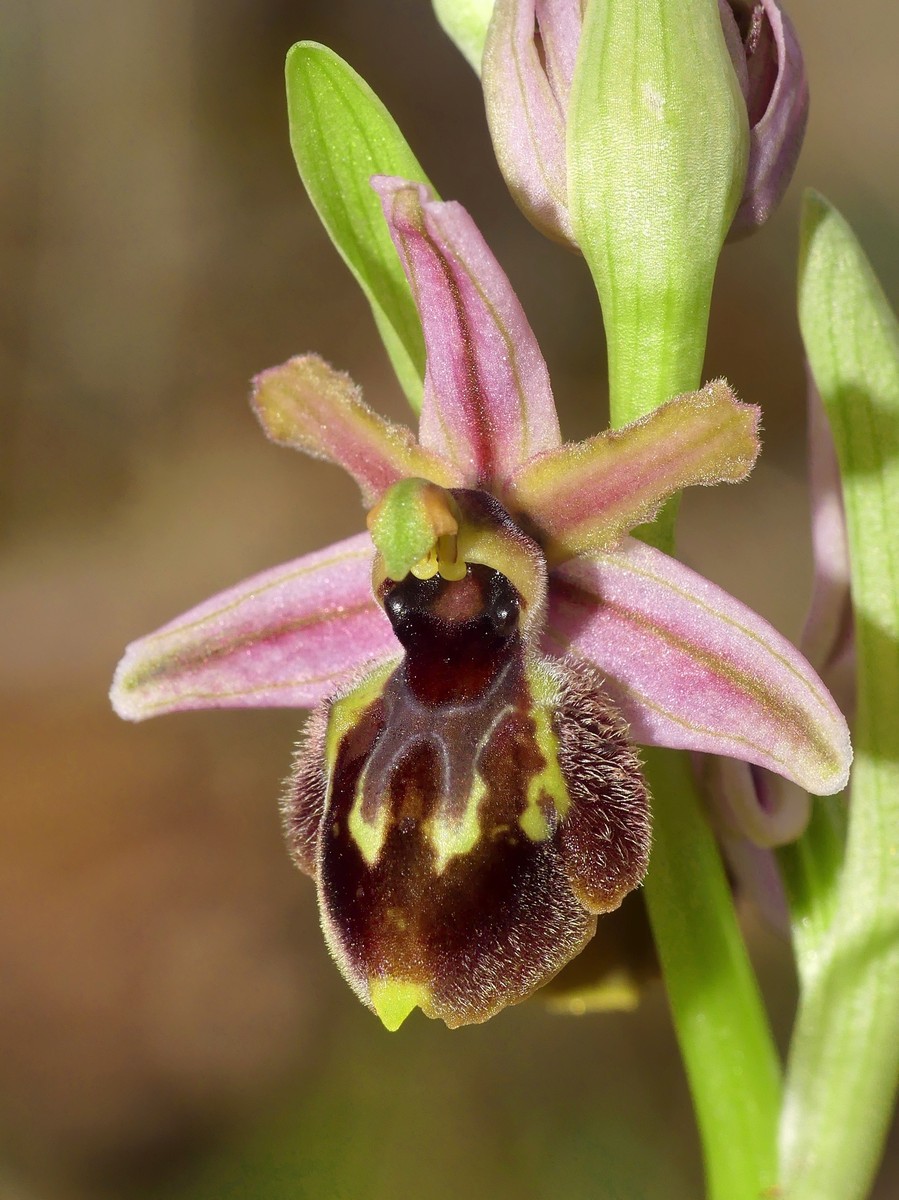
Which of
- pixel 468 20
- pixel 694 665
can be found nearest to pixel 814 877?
pixel 694 665

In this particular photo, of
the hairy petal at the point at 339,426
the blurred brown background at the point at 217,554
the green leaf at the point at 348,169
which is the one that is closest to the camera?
the hairy petal at the point at 339,426

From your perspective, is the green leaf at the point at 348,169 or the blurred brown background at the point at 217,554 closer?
the green leaf at the point at 348,169

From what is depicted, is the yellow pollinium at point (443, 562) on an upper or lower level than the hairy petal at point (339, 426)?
lower

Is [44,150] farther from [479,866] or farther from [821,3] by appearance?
[479,866]

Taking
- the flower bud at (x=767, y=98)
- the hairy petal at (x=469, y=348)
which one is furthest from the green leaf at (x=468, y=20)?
the hairy petal at (x=469, y=348)

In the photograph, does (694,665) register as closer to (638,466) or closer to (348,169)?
(638,466)

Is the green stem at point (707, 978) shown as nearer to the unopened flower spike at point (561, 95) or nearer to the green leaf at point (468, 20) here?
the unopened flower spike at point (561, 95)

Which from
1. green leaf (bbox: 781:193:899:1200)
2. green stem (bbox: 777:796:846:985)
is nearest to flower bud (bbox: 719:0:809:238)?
green leaf (bbox: 781:193:899:1200)
